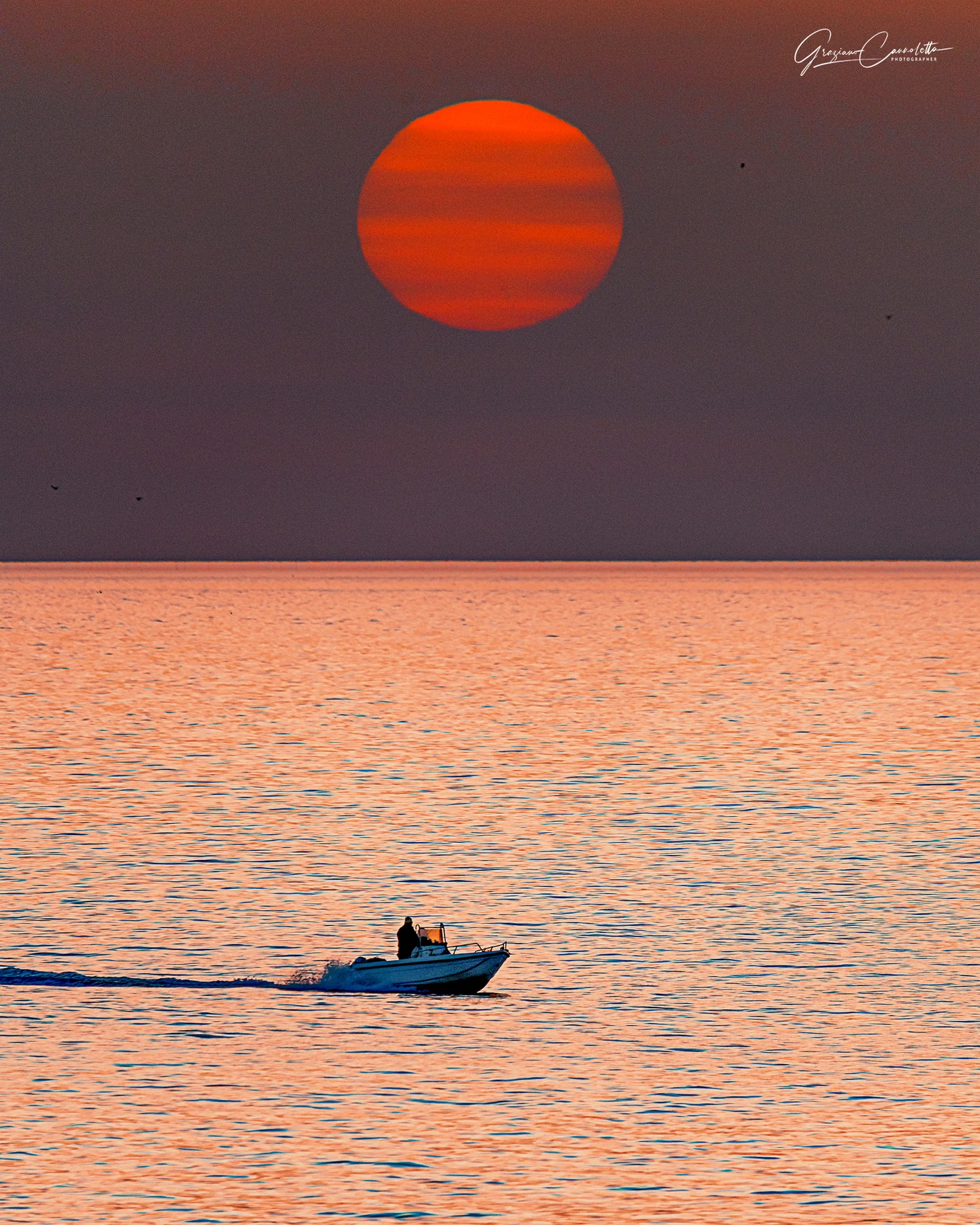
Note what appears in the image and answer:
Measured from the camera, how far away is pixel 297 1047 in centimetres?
3981

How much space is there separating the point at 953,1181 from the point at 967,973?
55.9 ft

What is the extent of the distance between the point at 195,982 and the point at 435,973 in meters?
5.57

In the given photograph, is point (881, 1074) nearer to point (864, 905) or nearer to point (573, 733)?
point (864, 905)

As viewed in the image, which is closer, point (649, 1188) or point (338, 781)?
point (649, 1188)

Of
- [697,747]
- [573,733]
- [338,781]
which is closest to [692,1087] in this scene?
[338,781]

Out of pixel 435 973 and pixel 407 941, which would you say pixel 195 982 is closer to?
pixel 407 941

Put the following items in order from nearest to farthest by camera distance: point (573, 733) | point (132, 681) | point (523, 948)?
point (523, 948)
point (573, 733)
point (132, 681)

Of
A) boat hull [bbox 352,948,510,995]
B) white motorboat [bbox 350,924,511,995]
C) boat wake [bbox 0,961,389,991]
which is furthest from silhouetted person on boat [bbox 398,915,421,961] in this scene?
boat wake [bbox 0,961,389,991]

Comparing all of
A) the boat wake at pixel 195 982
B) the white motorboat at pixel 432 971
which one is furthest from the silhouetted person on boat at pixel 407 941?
the boat wake at pixel 195 982

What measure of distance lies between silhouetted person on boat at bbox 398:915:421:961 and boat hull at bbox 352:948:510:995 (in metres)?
0.54

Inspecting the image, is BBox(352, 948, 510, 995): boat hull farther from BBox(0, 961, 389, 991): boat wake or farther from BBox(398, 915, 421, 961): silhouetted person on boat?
BBox(398, 915, 421, 961): silhouetted person on boat

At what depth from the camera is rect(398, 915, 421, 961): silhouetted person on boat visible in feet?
154

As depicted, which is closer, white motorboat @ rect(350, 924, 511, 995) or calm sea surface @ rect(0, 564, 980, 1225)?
calm sea surface @ rect(0, 564, 980, 1225)

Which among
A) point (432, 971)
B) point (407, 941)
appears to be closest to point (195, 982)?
point (407, 941)
